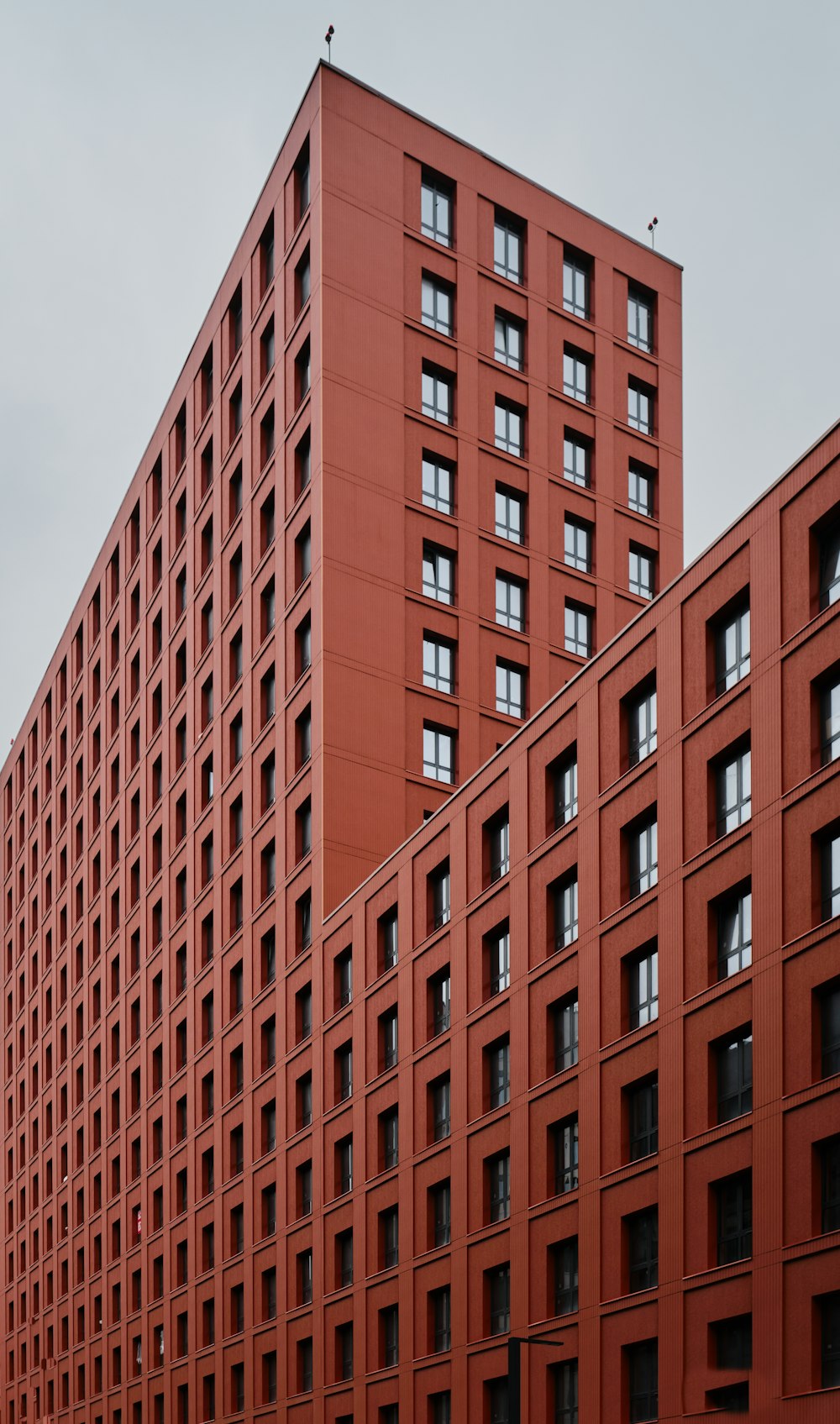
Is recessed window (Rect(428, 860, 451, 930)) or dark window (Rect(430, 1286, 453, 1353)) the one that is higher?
recessed window (Rect(428, 860, 451, 930))

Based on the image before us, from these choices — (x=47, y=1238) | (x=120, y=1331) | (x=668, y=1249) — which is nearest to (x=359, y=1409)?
(x=668, y=1249)

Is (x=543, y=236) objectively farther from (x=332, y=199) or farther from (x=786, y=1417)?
(x=786, y=1417)

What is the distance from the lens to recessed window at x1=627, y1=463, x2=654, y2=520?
2862 inches

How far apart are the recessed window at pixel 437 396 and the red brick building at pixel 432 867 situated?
0.57 feet

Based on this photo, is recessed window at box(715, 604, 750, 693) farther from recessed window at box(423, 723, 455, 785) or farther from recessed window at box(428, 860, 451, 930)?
recessed window at box(423, 723, 455, 785)

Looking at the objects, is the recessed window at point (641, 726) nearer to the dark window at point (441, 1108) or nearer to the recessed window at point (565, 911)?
the recessed window at point (565, 911)

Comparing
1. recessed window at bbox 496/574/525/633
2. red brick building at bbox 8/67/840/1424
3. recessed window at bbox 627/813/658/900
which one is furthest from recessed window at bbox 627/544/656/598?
recessed window at bbox 627/813/658/900

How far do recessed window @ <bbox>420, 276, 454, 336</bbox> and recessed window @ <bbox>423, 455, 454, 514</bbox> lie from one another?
4961 millimetres

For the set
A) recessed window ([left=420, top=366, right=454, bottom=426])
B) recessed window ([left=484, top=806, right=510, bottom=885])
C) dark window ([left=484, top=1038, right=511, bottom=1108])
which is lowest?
dark window ([left=484, top=1038, right=511, bottom=1108])

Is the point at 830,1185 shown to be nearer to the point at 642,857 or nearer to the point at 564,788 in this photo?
the point at 642,857

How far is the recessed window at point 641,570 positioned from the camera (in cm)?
7175

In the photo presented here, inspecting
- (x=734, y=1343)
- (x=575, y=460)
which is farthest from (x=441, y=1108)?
(x=575, y=460)

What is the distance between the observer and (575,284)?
72.8m

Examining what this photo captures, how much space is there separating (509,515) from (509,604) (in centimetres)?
335
